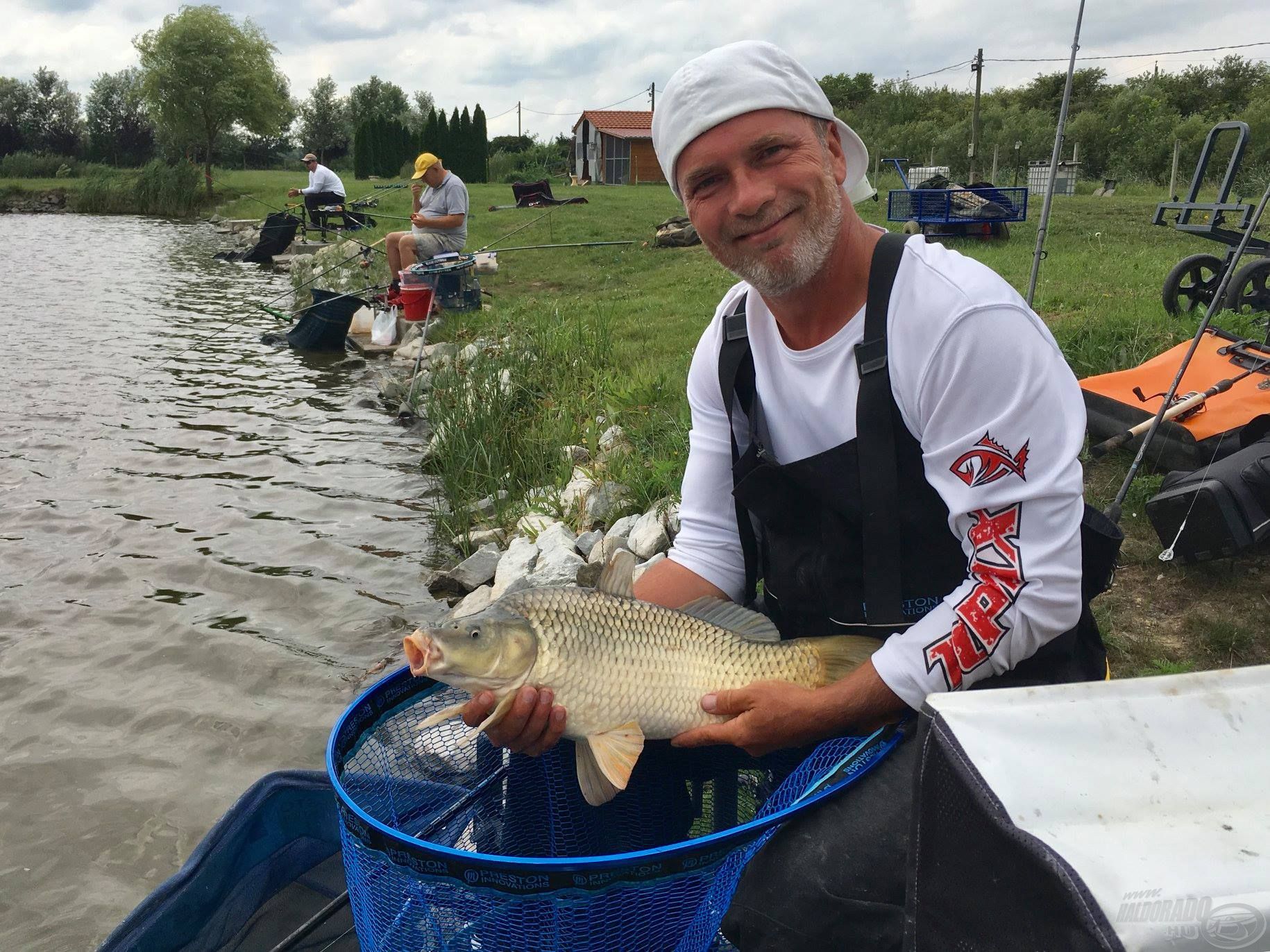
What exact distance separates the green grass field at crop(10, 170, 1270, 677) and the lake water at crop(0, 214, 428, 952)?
0.99 m

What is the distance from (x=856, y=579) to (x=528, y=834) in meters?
0.98

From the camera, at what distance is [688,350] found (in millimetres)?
7512

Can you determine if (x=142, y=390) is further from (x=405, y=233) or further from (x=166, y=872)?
(x=166, y=872)

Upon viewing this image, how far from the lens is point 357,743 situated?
2033mm

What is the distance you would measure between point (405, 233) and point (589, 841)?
36.1 ft

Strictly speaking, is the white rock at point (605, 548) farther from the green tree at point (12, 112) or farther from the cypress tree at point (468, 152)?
the green tree at point (12, 112)

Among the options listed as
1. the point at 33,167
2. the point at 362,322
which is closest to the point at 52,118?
the point at 33,167

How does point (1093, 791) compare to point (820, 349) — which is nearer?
point (1093, 791)

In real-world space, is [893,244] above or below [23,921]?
above

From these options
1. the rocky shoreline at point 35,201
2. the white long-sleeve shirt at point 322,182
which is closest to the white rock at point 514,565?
the white long-sleeve shirt at point 322,182

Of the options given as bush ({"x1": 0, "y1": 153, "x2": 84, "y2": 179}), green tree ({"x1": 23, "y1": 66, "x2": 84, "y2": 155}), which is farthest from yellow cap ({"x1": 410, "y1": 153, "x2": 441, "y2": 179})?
green tree ({"x1": 23, "y1": 66, "x2": 84, "y2": 155})

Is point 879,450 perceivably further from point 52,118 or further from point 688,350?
point 52,118

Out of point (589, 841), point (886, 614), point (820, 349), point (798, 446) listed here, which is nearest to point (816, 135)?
point (820, 349)

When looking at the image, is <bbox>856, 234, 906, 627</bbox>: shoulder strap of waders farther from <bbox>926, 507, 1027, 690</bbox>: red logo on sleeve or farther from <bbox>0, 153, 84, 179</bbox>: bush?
<bbox>0, 153, 84, 179</bbox>: bush
